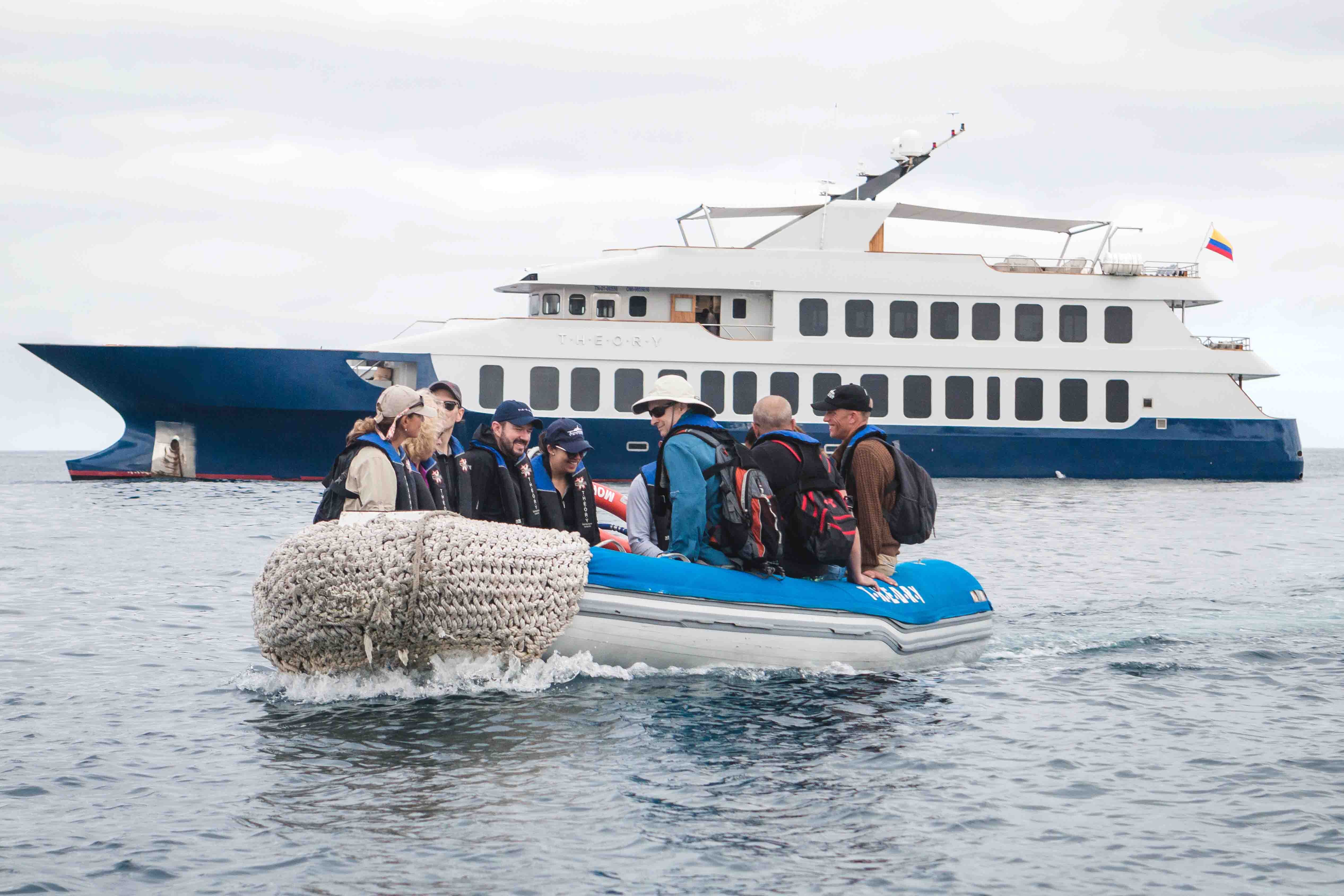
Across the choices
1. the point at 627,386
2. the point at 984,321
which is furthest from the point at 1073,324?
the point at 627,386

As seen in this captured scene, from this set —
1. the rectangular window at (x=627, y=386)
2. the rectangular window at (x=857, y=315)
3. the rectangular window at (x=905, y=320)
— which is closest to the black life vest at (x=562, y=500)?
the rectangular window at (x=627, y=386)

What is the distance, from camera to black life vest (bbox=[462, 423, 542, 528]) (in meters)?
8.34

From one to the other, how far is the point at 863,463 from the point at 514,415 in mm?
2266

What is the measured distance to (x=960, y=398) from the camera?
88.0 ft

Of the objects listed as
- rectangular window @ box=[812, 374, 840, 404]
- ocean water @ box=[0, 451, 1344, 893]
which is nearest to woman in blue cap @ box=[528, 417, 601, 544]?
ocean water @ box=[0, 451, 1344, 893]

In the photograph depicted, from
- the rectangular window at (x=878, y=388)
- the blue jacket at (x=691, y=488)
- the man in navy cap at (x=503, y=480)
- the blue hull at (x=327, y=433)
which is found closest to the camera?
the blue jacket at (x=691, y=488)

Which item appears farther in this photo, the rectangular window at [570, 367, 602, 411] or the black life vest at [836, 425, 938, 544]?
the rectangular window at [570, 367, 602, 411]

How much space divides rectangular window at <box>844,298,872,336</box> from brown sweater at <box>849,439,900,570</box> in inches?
707

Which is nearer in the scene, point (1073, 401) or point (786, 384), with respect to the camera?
point (786, 384)

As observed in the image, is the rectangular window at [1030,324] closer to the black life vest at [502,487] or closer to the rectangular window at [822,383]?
the rectangular window at [822,383]

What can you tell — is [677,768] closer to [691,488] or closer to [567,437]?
[691,488]

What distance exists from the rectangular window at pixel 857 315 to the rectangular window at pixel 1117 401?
5406 mm

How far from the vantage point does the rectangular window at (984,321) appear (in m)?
26.8

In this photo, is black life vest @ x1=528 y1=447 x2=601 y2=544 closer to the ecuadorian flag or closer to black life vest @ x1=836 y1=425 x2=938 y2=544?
black life vest @ x1=836 y1=425 x2=938 y2=544
